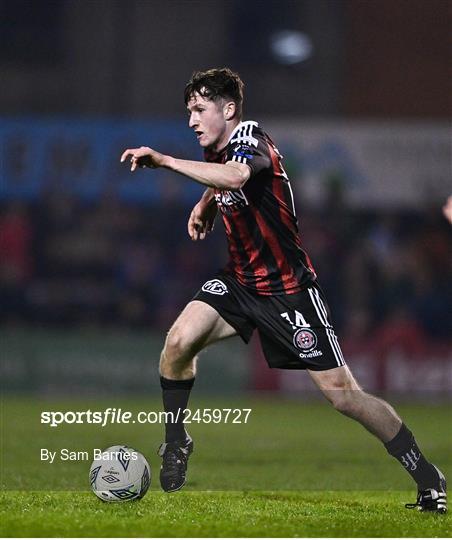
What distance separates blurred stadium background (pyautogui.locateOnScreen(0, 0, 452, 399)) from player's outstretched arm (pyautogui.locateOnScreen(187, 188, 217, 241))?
979 centimetres

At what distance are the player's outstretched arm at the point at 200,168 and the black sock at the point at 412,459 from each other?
1802mm

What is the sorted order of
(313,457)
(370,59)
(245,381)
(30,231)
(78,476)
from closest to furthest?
(78,476) → (313,457) → (245,381) → (30,231) → (370,59)

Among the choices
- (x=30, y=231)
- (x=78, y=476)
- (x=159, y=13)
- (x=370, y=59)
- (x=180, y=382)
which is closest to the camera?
(x=180, y=382)

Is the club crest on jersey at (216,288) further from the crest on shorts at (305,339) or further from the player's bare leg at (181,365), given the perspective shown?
the crest on shorts at (305,339)

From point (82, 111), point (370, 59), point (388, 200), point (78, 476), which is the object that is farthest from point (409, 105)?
point (78, 476)

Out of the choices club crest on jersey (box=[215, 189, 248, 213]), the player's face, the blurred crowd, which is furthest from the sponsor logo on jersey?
the blurred crowd

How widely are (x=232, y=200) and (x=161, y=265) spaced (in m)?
12.5

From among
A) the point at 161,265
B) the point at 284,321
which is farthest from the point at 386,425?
the point at 161,265

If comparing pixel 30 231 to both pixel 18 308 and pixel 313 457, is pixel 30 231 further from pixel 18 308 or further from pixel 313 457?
pixel 313 457

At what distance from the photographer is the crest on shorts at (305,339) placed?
6766 mm

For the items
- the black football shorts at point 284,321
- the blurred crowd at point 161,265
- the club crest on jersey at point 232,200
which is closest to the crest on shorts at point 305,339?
the black football shorts at point 284,321

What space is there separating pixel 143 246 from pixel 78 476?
1106 cm

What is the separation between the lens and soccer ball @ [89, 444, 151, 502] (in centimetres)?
662

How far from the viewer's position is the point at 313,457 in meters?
10.7
